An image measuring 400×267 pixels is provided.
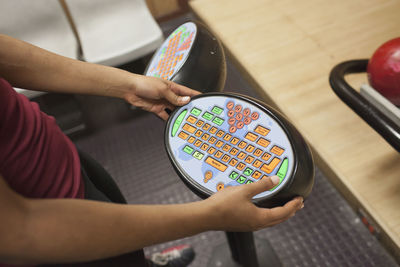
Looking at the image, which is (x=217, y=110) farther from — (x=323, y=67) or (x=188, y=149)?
(x=323, y=67)

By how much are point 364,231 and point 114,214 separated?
3.59ft

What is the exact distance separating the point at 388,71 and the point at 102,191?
60cm

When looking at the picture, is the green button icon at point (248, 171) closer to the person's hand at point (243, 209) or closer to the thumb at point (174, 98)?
the person's hand at point (243, 209)

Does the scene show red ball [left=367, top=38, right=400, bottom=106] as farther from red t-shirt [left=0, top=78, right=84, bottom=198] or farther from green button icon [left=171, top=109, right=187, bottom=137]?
red t-shirt [left=0, top=78, right=84, bottom=198]

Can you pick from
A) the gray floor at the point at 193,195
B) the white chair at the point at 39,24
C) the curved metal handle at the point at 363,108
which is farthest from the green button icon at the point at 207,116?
the white chair at the point at 39,24

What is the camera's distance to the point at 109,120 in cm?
184

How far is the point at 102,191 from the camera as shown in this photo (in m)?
0.74

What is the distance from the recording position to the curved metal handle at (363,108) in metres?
0.55

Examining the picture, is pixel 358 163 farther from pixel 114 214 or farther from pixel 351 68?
pixel 114 214

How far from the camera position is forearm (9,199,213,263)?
1.22 feet

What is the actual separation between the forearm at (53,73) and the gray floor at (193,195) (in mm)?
832

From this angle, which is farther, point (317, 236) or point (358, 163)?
point (317, 236)

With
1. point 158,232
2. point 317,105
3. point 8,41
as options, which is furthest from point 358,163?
point 8,41

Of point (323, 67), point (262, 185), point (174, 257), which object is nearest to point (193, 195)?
point (174, 257)
